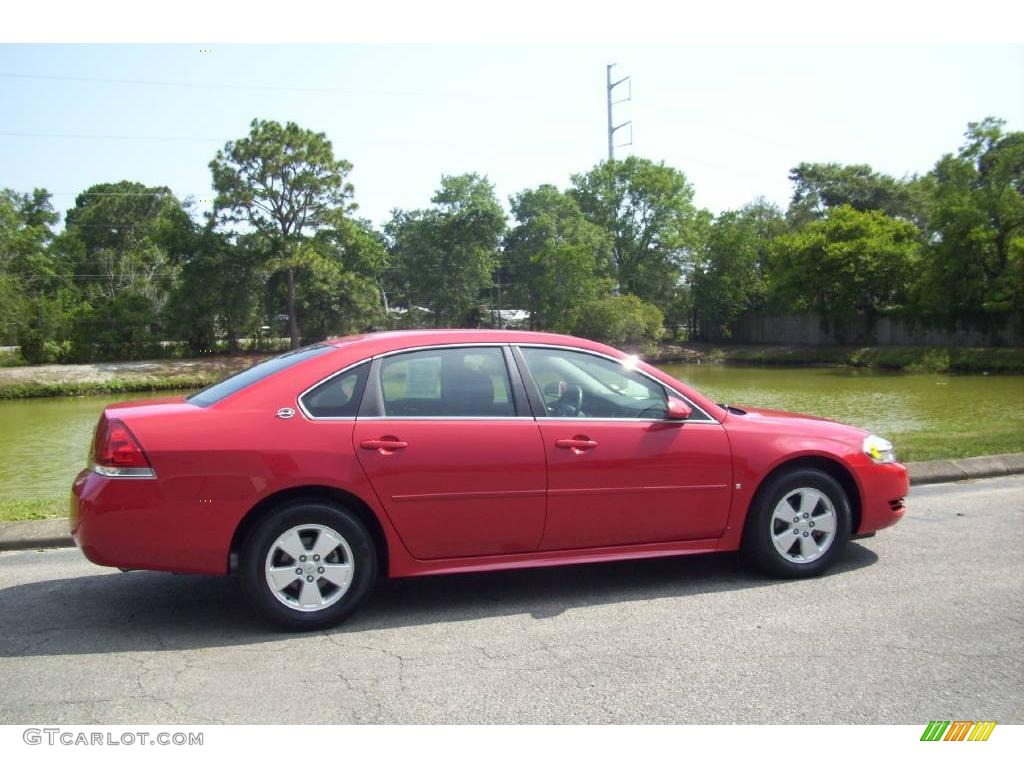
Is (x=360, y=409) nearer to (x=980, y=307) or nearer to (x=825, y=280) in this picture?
(x=980, y=307)

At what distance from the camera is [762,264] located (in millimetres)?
62562

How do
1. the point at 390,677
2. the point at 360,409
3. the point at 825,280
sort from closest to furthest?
the point at 390,677 < the point at 360,409 < the point at 825,280

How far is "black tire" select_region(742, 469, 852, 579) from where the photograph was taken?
546 centimetres

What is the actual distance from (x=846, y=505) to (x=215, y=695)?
3950mm

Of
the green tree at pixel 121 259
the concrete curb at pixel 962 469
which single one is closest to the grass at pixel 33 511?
the concrete curb at pixel 962 469

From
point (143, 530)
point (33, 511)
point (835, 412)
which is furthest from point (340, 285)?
point (143, 530)

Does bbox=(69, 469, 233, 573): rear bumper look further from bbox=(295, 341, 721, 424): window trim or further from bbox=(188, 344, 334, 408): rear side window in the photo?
bbox=(295, 341, 721, 424): window trim

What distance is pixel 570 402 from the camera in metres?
5.29

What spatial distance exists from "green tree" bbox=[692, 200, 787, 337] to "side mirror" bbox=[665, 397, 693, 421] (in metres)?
54.8

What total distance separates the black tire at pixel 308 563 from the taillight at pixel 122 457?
0.67 meters

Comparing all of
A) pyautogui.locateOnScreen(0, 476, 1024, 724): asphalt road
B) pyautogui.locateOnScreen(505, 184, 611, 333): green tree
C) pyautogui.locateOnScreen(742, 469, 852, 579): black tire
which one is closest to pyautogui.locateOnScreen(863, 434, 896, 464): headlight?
pyautogui.locateOnScreen(742, 469, 852, 579): black tire

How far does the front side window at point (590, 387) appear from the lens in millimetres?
5281

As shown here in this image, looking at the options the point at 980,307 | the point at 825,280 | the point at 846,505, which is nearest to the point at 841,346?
the point at 825,280
